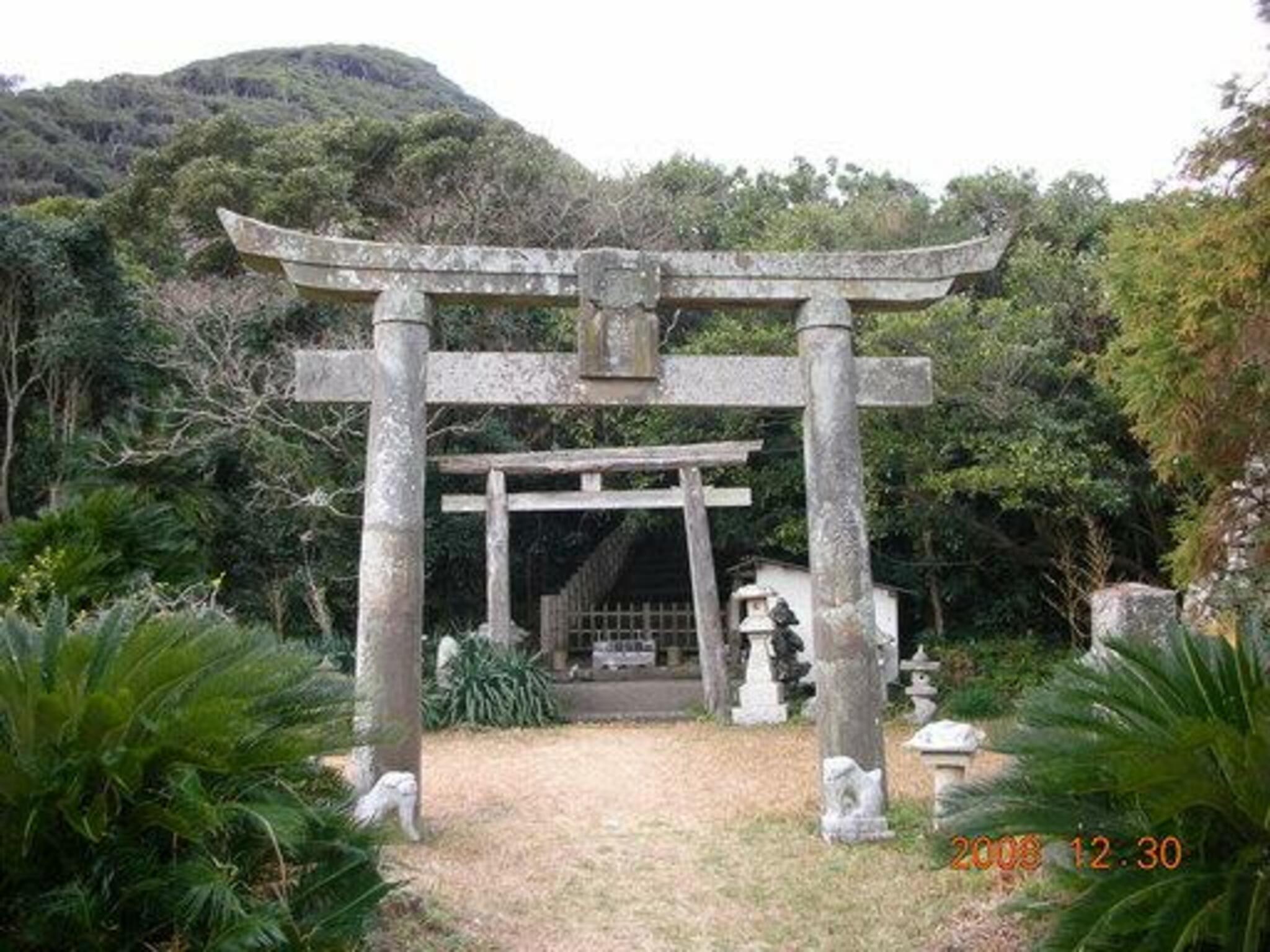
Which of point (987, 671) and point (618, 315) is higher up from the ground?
point (618, 315)

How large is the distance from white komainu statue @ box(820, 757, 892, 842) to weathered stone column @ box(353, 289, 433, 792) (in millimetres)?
2633

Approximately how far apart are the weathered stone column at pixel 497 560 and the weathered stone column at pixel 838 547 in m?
7.52

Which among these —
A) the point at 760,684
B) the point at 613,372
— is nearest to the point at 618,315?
the point at 613,372

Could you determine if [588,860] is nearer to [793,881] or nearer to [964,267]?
[793,881]

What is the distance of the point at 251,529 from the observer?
16125mm

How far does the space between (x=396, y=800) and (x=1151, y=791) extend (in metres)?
4.68

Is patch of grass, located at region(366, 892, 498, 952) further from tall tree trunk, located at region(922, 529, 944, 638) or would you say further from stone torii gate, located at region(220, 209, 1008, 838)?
tall tree trunk, located at region(922, 529, 944, 638)

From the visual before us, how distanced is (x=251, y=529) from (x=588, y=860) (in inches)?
430

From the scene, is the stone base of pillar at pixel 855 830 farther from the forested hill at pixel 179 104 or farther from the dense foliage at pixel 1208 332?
the forested hill at pixel 179 104

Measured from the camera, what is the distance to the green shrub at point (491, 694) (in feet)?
44.0

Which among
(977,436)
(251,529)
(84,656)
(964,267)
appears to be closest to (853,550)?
(964,267)

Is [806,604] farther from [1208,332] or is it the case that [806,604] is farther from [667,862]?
[667,862]

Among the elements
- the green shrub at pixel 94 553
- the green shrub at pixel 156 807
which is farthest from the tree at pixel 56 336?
the green shrub at pixel 156 807

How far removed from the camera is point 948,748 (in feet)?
22.1
